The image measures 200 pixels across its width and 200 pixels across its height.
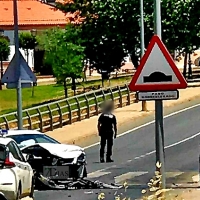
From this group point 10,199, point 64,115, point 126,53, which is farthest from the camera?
point 126,53

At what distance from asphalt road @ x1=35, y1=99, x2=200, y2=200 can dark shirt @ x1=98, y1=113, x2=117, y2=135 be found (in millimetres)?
972

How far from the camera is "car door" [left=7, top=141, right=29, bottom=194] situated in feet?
47.1

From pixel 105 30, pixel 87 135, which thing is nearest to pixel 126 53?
pixel 105 30

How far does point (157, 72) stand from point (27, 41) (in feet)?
231

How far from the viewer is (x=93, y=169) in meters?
22.5

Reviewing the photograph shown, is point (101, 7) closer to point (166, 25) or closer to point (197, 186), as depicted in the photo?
point (166, 25)

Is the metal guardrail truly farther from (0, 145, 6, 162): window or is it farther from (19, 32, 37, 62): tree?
(19, 32, 37, 62): tree

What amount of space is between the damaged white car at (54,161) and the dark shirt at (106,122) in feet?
17.3

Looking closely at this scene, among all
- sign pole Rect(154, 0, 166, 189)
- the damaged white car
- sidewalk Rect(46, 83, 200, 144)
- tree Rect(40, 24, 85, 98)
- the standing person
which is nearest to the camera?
sign pole Rect(154, 0, 166, 189)

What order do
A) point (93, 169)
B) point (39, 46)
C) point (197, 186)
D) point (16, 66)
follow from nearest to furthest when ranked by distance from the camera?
point (197, 186)
point (16, 66)
point (93, 169)
point (39, 46)

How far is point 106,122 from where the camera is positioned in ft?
79.3

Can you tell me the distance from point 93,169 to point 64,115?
13106 mm

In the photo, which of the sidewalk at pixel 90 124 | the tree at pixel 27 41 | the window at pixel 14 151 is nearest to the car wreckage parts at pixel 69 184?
the window at pixel 14 151

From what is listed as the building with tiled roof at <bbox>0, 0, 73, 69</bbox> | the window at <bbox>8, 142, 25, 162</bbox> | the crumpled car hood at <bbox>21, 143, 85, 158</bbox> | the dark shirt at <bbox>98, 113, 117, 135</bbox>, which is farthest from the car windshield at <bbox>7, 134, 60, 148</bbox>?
the building with tiled roof at <bbox>0, 0, 73, 69</bbox>
